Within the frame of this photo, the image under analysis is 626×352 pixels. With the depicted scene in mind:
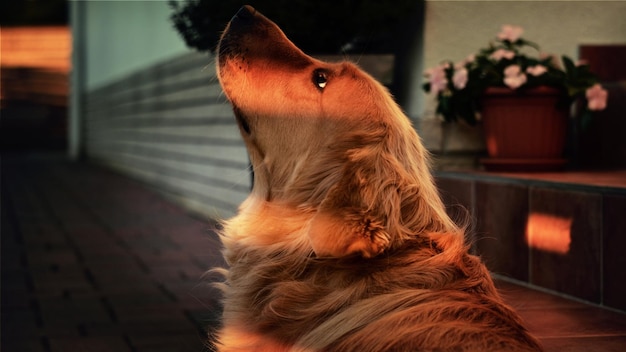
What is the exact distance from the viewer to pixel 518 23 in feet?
15.4

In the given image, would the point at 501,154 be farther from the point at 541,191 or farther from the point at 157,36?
the point at 157,36

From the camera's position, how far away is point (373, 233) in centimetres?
207

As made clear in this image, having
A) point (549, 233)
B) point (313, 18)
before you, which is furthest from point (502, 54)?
point (549, 233)

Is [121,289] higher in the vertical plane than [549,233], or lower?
lower

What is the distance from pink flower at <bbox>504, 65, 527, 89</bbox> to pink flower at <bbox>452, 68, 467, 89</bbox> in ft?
0.63

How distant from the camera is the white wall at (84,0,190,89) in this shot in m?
9.88

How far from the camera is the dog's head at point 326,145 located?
2.13 m

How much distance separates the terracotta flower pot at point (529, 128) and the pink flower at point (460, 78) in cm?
13

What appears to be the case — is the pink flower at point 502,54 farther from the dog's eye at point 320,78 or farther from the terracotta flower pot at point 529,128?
the dog's eye at point 320,78

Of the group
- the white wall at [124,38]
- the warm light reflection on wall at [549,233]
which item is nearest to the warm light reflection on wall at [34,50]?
the white wall at [124,38]

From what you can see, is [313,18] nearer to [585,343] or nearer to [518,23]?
[518,23]

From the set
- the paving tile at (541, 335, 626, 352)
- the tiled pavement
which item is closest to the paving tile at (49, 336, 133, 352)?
the tiled pavement

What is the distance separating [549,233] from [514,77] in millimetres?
1103

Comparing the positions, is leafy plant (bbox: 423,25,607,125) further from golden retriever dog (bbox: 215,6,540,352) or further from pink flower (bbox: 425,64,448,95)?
golden retriever dog (bbox: 215,6,540,352)
